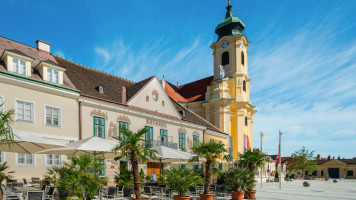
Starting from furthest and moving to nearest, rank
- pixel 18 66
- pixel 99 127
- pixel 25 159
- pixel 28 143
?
pixel 99 127 < pixel 18 66 < pixel 25 159 < pixel 28 143

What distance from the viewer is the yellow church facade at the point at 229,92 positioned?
4575 centimetres

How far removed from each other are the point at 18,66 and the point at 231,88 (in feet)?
119

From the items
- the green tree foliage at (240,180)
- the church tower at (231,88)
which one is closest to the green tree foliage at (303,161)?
the church tower at (231,88)

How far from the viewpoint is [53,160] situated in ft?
56.1

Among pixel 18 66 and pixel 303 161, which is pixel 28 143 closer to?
pixel 18 66

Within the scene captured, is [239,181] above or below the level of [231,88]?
below

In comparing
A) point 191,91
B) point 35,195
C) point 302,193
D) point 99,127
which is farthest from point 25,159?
point 191,91

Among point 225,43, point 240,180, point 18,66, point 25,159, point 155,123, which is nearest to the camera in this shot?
point 25,159

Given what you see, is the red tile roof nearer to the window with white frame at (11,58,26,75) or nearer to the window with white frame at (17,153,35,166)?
the window with white frame at (11,58,26,75)

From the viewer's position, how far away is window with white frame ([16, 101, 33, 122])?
51.5 ft

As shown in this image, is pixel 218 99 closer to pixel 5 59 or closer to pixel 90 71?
pixel 90 71

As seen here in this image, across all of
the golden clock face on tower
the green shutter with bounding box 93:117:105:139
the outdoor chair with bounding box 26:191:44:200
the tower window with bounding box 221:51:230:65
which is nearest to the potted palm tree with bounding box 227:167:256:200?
the green shutter with bounding box 93:117:105:139

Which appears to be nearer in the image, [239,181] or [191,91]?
[239,181]

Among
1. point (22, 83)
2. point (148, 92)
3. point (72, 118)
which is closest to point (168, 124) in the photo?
point (148, 92)
